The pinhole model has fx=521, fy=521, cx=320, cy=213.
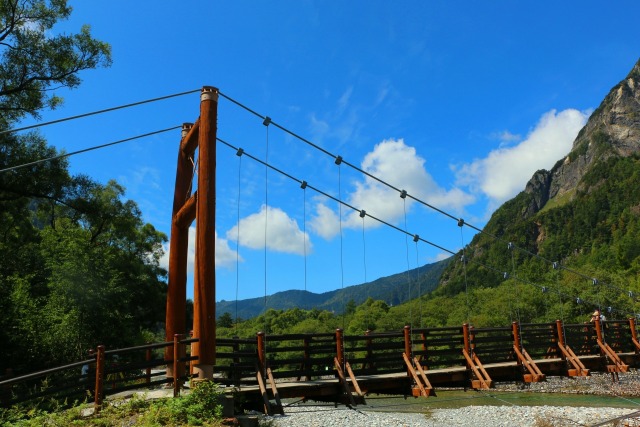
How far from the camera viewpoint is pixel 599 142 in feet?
485

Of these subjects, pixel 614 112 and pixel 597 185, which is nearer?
pixel 597 185

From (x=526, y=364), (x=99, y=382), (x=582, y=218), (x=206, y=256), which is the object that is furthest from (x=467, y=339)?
(x=582, y=218)

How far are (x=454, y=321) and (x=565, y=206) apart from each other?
94.8 metres

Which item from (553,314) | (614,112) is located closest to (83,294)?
(553,314)

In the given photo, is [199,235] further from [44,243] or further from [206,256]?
[44,243]

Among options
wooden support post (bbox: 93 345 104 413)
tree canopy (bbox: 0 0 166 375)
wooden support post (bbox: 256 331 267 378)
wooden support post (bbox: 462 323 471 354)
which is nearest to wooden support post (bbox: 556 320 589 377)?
wooden support post (bbox: 462 323 471 354)

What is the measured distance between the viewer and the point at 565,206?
130125 mm

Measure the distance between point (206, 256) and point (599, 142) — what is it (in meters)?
163

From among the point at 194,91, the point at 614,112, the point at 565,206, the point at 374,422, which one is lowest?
the point at 374,422

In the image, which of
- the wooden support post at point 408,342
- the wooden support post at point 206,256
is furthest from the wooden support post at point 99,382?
the wooden support post at point 408,342

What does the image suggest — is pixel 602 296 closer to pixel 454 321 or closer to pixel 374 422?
pixel 454 321

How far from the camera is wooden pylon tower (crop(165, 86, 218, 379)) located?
7473 millimetres

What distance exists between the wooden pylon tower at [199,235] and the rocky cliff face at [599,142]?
147m

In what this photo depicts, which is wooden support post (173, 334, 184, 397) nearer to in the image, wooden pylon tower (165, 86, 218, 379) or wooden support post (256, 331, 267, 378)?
wooden pylon tower (165, 86, 218, 379)
